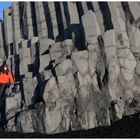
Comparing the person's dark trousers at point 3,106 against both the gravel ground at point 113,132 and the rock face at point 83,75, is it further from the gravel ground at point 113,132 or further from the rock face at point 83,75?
the gravel ground at point 113,132

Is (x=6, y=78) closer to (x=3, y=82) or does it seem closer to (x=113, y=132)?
(x=3, y=82)

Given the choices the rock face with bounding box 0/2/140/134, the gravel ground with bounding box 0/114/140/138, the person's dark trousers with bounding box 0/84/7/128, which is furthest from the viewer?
the person's dark trousers with bounding box 0/84/7/128

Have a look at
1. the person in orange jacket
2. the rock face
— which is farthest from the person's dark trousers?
the rock face

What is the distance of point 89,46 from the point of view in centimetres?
2494

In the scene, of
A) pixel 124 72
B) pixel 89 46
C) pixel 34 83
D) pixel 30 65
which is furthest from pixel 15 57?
pixel 124 72

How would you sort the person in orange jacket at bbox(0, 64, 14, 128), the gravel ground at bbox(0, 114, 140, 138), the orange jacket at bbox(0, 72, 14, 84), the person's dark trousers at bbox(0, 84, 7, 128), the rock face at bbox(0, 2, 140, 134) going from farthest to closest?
1. the person's dark trousers at bbox(0, 84, 7, 128)
2. the orange jacket at bbox(0, 72, 14, 84)
3. the person in orange jacket at bbox(0, 64, 14, 128)
4. the rock face at bbox(0, 2, 140, 134)
5. the gravel ground at bbox(0, 114, 140, 138)

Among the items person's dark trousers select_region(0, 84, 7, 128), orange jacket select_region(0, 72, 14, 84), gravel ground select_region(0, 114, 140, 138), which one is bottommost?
gravel ground select_region(0, 114, 140, 138)

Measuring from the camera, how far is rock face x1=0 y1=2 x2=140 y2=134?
23125mm

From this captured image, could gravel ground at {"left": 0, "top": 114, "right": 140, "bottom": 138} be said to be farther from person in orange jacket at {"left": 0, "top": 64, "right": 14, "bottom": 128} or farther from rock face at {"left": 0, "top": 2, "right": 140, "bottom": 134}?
person in orange jacket at {"left": 0, "top": 64, "right": 14, "bottom": 128}

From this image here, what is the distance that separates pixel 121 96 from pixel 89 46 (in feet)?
12.5

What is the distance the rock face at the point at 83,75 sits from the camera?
23.1 m

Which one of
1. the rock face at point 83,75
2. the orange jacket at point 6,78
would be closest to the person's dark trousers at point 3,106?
the rock face at point 83,75

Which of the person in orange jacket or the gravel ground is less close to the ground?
the person in orange jacket

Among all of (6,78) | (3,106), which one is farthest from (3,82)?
(3,106)
